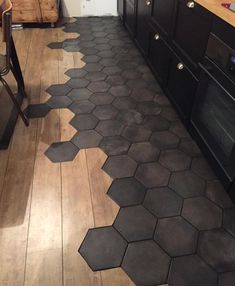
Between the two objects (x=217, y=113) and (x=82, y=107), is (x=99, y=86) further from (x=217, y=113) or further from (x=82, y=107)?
(x=217, y=113)

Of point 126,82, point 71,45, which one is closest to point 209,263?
point 126,82

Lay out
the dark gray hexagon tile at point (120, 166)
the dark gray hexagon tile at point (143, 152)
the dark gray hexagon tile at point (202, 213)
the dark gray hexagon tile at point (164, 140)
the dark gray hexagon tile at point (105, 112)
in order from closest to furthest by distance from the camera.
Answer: the dark gray hexagon tile at point (202, 213)
the dark gray hexagon tile at point (120, 166)
the dark gray hexagon tile at point (143, 152)
the dark gray hexagon tile at point (164, 140)
the dark gray hexagon tile at point (105, 112)

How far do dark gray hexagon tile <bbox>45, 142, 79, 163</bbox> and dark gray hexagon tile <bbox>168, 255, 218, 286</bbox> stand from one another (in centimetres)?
91

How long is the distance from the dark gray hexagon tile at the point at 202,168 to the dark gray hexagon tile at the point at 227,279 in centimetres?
58

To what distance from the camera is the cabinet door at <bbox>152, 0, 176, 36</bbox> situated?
1.86 meters

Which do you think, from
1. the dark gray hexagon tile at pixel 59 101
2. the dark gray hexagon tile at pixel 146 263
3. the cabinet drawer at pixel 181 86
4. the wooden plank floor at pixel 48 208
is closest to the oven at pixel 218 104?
the cabinet drawer at pixel 181 86

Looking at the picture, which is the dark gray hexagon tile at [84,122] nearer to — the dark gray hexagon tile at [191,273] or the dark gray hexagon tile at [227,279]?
the dark gray hexagon tile at [191,273]

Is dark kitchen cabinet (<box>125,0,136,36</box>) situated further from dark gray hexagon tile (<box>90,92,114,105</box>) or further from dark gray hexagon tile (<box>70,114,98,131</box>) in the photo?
dark gray hexagon tile (<box>70,114,98,131</box>)

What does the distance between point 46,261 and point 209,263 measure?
78 centimetres

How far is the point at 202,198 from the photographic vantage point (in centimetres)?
151

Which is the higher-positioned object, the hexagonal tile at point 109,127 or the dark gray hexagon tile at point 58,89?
the dark gray hexagon tile at point 58,89

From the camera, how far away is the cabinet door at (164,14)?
186cm

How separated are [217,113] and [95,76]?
56.4 inches

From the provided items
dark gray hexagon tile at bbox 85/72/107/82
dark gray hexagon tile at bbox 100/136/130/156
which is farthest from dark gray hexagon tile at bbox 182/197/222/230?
dark gray hexagon tile at bbox 85/72/107/82
